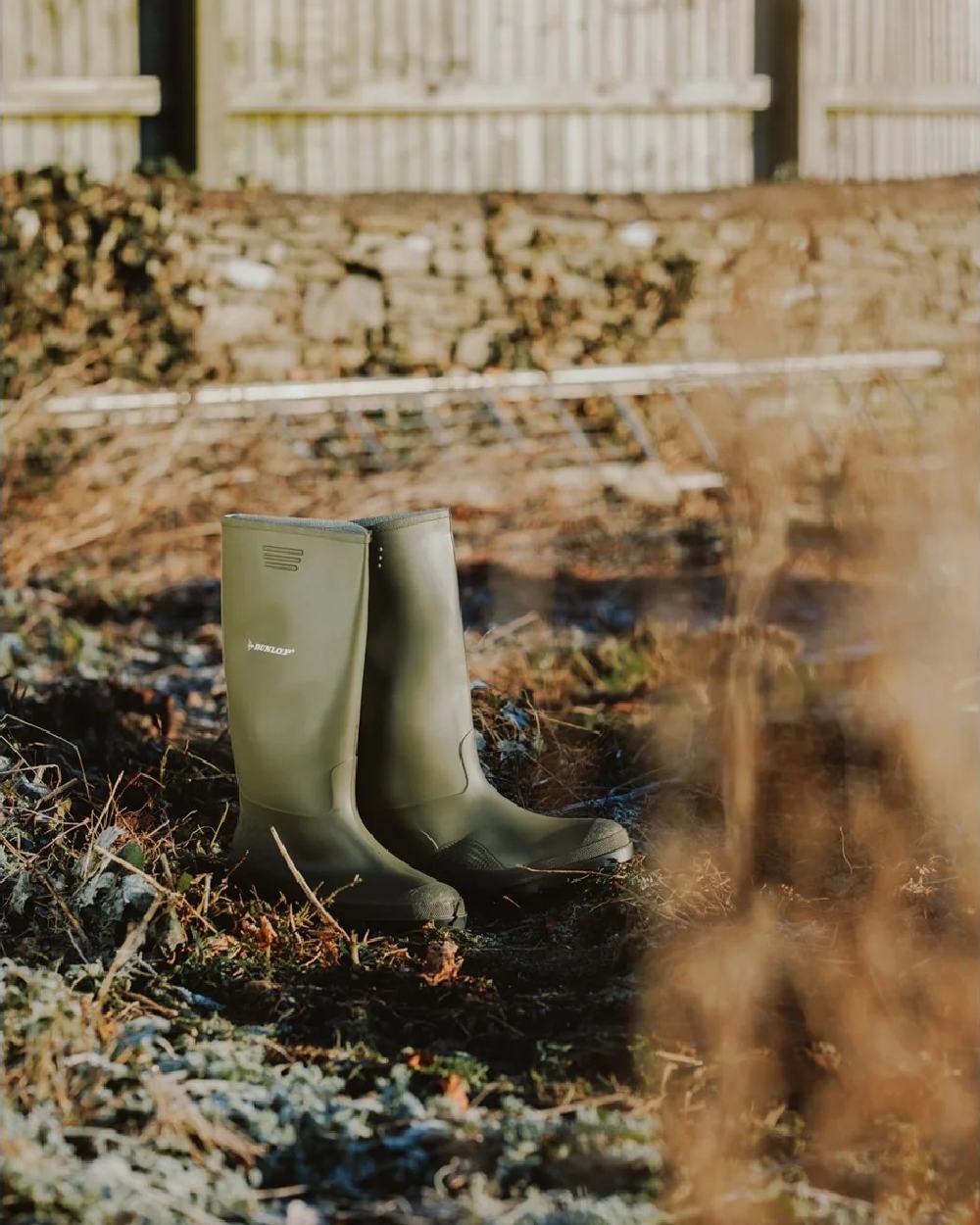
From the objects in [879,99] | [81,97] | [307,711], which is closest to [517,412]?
[81,97]

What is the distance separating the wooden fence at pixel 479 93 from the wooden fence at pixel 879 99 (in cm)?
31

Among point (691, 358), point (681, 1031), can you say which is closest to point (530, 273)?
point (691, 358)

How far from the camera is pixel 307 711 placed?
8.63 feet

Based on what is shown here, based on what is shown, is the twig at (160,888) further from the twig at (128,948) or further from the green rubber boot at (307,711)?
the green rubber boot at (307,711)

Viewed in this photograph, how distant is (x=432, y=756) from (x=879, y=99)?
6.95 meters

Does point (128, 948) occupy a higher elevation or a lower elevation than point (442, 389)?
lower

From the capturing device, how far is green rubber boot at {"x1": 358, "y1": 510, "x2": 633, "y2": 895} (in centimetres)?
269

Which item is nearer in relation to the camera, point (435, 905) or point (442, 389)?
point (435, 905)

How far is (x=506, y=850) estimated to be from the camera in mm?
2725

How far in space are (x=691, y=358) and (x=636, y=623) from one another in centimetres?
346

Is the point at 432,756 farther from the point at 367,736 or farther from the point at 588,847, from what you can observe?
the point at 588,847

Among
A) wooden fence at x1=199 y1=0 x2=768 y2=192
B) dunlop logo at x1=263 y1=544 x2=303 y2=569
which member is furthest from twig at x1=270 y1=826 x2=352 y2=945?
wooden fence at x1=199 y1=0 x2=768 y2=192

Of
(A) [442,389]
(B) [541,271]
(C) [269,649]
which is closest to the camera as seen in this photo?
(C) [269,649]

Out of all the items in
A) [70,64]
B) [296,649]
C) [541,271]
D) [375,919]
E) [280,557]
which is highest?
[70,64]
